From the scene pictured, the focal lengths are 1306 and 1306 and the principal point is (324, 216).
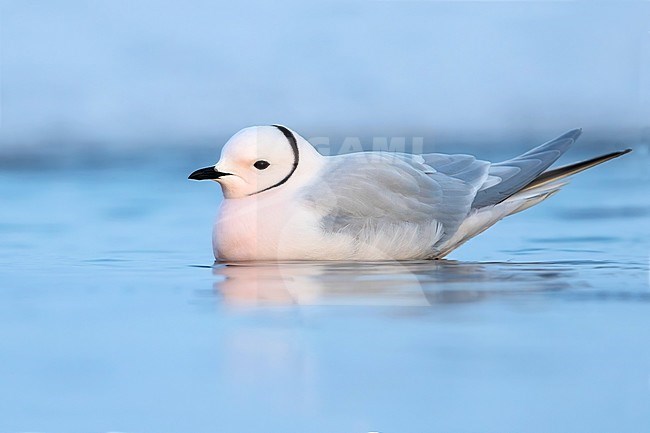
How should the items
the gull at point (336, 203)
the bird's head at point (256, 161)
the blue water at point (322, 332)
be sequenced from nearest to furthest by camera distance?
the blue water at point (322, 332) < the gull at point (336, 203) < the bird's head at point (256, 161)

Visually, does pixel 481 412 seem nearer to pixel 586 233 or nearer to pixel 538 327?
pixel 538 327

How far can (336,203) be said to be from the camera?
5535mm

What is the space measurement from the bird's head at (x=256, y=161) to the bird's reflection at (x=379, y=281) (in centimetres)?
40

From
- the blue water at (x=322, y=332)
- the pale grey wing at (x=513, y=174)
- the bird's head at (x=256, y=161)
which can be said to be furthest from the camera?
the pale grey wing at (x=513, y=174)

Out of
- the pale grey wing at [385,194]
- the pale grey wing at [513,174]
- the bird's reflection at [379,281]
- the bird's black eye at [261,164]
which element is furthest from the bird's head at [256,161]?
the pale grey wing at [513,174]

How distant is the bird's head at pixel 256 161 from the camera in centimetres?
563

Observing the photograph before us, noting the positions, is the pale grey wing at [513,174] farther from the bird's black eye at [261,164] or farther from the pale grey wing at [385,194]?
the bird's black eye at [261,164]

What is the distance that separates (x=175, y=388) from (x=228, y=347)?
0.39m

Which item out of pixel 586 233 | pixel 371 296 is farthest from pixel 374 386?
pixel 586 233

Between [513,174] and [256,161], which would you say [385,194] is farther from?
[513,174]

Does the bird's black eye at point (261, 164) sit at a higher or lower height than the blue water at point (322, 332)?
higher

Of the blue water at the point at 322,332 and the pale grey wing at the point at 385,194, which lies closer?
the blue water at the point at 322,332

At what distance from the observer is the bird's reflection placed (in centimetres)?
448

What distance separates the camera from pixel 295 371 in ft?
11.4
